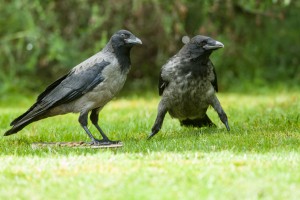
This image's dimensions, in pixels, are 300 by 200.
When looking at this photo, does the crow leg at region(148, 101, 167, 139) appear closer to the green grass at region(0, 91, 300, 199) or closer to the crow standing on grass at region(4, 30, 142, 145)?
the green grass at region(0, 91, 300, 199)

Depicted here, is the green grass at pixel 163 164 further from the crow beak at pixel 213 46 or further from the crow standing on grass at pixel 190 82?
the crow beak at pixel 213 46

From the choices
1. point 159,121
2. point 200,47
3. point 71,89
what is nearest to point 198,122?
point 159,121

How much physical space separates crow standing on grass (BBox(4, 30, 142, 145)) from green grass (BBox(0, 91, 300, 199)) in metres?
0.49

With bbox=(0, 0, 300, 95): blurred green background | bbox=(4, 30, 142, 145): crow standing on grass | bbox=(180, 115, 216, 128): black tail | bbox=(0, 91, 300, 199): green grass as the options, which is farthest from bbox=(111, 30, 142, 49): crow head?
bbox=(0, 0, 300, 95): blurred green background

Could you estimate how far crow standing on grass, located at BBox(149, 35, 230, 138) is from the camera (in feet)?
28.0

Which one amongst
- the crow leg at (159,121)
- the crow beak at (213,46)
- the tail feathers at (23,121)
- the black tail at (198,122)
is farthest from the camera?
the black tail at (198,122)

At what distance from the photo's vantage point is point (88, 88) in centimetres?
805

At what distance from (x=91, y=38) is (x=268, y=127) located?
26.6 feet

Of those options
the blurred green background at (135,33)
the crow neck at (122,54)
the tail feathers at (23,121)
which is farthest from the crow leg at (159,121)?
the blurred green background at (135,33)

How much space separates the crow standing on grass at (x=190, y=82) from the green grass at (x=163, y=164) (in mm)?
324

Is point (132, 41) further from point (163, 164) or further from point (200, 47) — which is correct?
point (163, 164)

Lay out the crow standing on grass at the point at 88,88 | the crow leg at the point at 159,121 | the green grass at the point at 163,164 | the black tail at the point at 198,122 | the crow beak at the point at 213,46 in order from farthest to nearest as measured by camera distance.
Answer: the black tail at the point at 198,122
the crow leg at the point at 159,121
the crow beak at the point at 213,46
the crow standing on grass at the point at 88,88
the green grass at the point at 163,164

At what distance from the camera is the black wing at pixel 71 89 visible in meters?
8.06

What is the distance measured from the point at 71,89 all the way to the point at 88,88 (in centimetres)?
23
